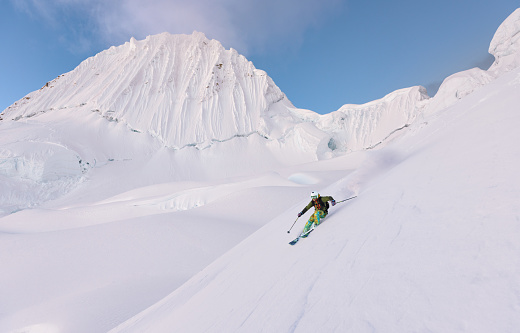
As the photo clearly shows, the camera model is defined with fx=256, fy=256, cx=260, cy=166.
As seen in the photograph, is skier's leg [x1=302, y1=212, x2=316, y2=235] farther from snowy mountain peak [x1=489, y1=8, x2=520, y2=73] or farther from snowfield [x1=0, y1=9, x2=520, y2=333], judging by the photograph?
snowy mountain peak [x1=489, y1=8, x2=520, y2=73]

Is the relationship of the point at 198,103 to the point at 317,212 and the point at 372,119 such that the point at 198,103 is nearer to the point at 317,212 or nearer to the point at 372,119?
the point at 372,119

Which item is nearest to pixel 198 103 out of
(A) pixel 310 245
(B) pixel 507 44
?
(B) pixel 507 44

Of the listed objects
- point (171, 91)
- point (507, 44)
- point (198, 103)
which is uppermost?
point (171, 91)

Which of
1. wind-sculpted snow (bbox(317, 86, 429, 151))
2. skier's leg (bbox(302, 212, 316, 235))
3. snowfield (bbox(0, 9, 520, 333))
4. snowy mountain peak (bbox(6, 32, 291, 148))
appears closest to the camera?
snowfield (bbox(0, 9, 520, 333))

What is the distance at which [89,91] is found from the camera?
40531 millimetres

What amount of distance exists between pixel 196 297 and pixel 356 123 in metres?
34.9

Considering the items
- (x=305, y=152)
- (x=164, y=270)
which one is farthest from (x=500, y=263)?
(x=305, y=152)

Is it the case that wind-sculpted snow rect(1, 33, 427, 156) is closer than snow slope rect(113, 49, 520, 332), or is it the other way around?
snow slope rect(113, 49, 520, 332)

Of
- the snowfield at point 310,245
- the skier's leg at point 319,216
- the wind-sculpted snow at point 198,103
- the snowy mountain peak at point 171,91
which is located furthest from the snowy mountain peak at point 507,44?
the snowy mountain peak at point 171,91

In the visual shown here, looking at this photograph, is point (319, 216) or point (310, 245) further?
point (319, 216)

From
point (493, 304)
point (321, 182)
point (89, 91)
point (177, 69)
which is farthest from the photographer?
point (177, 69)

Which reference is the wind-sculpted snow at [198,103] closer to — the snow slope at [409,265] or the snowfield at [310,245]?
the snowfield at [310,245]

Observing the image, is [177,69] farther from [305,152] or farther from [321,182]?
[321,182]

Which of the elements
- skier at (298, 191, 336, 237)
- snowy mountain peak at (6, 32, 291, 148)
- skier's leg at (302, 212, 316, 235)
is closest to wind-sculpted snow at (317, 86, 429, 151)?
snowy mountain peak at (6, 32, 291, 148)
